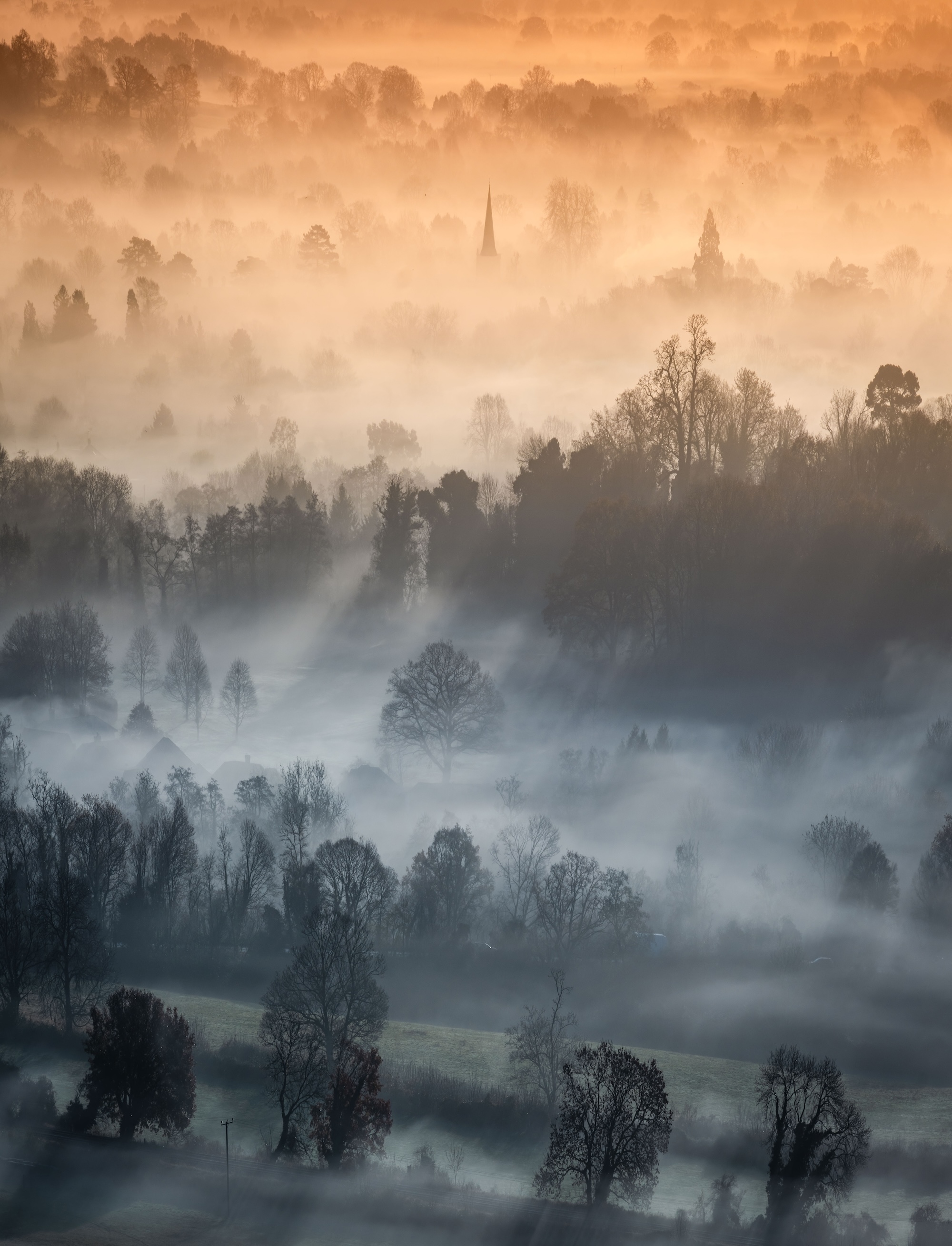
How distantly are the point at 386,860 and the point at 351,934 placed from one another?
1319cm

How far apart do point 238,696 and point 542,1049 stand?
185ft

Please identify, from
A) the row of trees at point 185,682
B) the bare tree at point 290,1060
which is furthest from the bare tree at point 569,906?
the row of trees at point 185,682

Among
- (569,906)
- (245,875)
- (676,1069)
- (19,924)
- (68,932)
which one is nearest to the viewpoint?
(676,1069)

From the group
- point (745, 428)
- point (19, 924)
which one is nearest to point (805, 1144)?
point (19, 924)

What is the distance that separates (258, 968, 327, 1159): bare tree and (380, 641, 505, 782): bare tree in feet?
117

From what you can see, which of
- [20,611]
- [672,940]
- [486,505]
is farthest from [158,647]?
[672,940]

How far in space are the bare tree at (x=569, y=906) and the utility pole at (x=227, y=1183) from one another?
2287 centimetres

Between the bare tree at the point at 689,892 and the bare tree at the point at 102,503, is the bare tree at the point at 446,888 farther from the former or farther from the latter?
the bare tree at the point at 102,503

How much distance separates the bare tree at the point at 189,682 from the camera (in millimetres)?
125438

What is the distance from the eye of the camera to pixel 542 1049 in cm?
7406

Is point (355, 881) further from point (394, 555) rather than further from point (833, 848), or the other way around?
point (394, 555)

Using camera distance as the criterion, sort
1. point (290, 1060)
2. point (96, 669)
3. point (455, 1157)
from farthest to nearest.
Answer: point (96, 669)
point (290, 1060)
point (455, 1157)

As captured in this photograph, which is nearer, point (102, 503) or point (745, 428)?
point (745, 428)

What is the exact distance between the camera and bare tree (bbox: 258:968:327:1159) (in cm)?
6775
